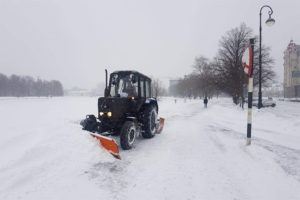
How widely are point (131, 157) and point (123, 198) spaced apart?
1.74 m

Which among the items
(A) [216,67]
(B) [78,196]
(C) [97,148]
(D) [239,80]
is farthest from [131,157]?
(A) [216,67]

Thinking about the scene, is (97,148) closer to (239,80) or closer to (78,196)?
(78,196)

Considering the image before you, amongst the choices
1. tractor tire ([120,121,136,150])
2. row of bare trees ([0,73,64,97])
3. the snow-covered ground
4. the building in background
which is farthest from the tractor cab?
row of bare trees ([0,73,64,97])

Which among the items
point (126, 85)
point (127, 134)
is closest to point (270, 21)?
point (126, 85)

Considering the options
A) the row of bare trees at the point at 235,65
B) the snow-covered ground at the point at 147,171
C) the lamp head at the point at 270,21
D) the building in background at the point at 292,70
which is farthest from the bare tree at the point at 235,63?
the building in background at the point at 292,70

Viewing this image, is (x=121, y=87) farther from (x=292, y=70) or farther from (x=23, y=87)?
(x=23, y=87)

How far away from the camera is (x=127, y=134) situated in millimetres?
5062

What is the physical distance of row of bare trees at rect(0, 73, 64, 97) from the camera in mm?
86325

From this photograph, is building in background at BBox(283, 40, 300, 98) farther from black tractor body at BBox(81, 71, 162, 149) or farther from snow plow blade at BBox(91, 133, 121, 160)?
snow plow blade at BBox(91, 133, 121, 160)

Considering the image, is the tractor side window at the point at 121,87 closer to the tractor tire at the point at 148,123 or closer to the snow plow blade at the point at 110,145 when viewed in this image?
the tractor tire at the point at 148,123

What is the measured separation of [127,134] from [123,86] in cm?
198

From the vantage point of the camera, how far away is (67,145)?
191 inches

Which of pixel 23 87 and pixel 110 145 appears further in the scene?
pixel 23 87

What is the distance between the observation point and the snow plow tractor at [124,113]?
5125 mm
